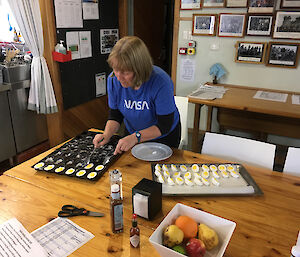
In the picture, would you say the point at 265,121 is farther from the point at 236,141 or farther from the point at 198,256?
the point at 198,256

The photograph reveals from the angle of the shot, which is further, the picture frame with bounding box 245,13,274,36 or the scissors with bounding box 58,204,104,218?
the picture frame with bounding box 245,13,274,36

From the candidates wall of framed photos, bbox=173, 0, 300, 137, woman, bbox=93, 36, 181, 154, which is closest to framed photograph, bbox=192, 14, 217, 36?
wall of framed photos, bbox=173, 0, 300, 137

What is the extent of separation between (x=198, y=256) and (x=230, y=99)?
201cm

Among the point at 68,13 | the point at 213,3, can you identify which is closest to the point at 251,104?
the point at 213,3

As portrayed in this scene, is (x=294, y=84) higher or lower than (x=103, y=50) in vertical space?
lower

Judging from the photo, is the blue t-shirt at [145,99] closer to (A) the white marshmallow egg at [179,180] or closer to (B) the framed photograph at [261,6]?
(A) the white marshmallow egg at [179,180]

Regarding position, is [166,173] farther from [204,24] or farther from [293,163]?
[204,24]

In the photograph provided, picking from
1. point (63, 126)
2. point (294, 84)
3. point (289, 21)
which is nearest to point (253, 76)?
point (294, 84)

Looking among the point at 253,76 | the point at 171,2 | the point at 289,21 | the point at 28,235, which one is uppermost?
the point at 171,2

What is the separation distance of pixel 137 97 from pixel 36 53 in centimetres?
153

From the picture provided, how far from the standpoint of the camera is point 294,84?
9.22 feet

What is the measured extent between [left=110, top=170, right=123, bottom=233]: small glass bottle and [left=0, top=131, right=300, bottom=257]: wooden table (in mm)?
36

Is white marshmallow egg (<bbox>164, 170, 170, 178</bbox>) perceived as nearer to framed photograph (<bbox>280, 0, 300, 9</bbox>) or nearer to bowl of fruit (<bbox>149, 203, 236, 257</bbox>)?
bowl of fruit (<bbox>149, 203, 236, 257</bbox>)

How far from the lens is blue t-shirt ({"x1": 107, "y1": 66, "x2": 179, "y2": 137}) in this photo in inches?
61.3
